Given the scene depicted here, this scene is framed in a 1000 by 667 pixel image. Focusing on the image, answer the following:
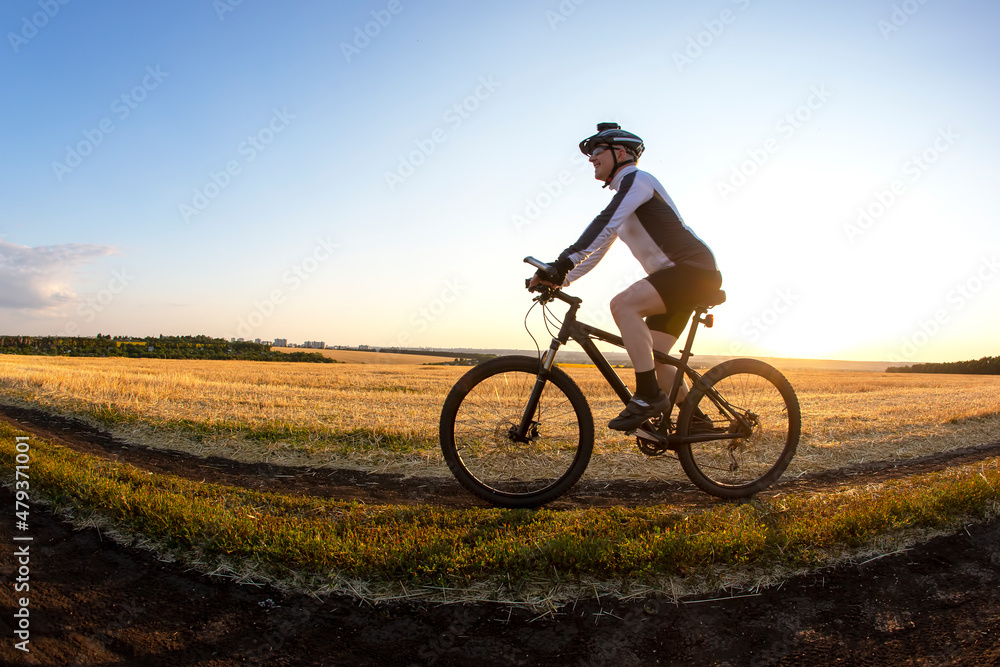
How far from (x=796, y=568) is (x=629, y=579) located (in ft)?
3.26

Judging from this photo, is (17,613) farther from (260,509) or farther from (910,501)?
(910,501)

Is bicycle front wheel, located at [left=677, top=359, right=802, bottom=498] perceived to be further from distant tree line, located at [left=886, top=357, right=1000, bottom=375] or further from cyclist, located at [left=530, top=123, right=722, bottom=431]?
distant tree line, located at [left=886, top=357, right=1000, bottom=375]

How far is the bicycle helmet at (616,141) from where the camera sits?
4.44m

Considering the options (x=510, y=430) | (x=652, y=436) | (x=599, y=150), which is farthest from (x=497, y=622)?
(x=599, y=150)

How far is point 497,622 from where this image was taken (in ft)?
8.46

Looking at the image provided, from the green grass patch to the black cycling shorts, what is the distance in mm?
1635

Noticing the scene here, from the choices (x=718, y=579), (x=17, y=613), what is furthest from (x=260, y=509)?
(x=718, y=579)

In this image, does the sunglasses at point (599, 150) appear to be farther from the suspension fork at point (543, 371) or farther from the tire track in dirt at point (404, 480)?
the tire track in dirt at point (404, 480)

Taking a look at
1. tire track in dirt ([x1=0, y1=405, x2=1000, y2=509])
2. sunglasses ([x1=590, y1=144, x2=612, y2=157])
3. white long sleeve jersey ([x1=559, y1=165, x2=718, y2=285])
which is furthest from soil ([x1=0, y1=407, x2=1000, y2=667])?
sunglasses ([x1=590, y1=144, x2=612, y2=157])

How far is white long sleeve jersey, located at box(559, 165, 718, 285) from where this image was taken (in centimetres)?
420

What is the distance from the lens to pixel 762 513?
403 cm

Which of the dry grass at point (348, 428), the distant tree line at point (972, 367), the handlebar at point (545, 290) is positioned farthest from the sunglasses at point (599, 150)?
the distant tree line at point (972, 367)

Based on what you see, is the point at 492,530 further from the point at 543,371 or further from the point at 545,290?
the point at 545,290

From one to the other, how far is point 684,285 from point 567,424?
4.92 feet
